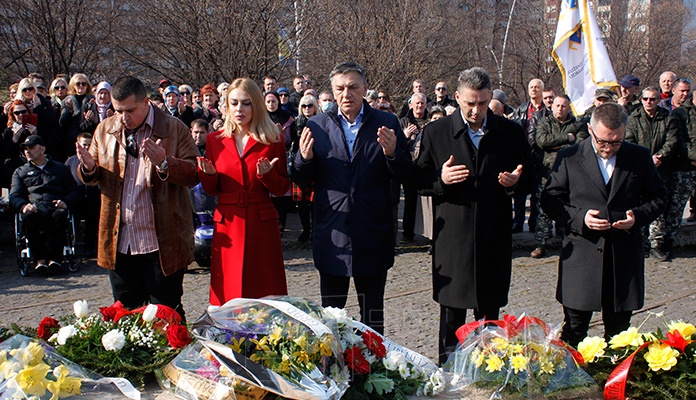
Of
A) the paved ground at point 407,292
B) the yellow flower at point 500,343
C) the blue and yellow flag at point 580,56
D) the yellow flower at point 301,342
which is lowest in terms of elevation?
the paved ground at point 407,292

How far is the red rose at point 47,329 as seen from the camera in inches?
124

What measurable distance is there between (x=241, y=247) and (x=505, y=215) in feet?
5.35

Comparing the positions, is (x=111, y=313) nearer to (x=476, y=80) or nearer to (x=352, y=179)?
(x=352, y=179)

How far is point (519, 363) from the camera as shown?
108 inches

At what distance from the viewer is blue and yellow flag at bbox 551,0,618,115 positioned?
9.45 m

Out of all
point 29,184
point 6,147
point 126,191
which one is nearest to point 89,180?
point 126,191

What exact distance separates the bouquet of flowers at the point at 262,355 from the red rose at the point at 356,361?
7cm

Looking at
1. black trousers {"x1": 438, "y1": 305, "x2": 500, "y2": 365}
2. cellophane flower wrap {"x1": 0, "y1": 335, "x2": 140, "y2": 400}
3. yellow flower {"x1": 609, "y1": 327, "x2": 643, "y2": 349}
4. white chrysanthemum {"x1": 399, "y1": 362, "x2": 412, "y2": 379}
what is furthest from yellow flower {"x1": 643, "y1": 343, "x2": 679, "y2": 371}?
cellophane flower wrap {"x1": 0, "y1": 335, "x2": 140, "y2": 400}

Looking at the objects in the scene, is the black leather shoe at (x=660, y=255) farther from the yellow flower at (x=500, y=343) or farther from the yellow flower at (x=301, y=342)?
the yellow flower at (x=301, y=342)

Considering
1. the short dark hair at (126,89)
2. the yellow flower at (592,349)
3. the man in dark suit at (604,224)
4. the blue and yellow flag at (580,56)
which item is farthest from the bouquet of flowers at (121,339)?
the blue and yellow flag at (580,56)

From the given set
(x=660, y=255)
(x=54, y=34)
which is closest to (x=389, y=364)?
(x=660, y=255)

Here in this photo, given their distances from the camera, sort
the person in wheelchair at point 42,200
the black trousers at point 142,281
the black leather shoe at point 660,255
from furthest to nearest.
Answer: the black leather shoe at point 660,255 < the person in wheelchair at point 42,200 < the black trousers at point 142,281

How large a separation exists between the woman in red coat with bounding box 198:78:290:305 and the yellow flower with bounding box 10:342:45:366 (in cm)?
170

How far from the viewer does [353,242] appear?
421 centimetres
